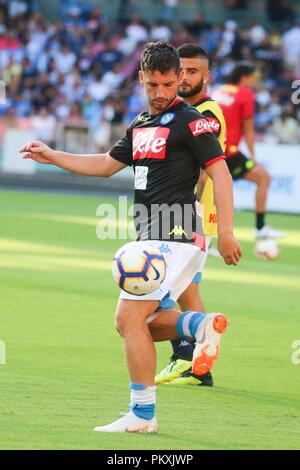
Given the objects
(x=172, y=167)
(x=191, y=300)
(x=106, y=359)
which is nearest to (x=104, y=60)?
(x=106, y=359)

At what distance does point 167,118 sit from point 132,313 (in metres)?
1.23

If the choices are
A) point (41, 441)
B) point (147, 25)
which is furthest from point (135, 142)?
point (147, 25)

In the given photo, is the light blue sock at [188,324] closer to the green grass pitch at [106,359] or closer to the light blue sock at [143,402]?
the light blue sock at [143,402]

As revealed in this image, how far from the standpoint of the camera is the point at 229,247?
7012mm

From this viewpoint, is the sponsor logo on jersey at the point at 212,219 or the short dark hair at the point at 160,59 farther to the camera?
the sponsor logo on jersey at the point at 212,219

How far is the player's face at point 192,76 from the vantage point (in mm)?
9625

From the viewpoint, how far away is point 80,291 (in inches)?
530

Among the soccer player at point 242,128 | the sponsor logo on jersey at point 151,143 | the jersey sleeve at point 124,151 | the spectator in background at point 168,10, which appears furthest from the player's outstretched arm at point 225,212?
the spectator in background at point 168,10

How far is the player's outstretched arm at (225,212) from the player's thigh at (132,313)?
1.74ft

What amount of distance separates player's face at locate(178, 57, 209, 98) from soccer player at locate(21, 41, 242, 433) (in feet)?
6.41

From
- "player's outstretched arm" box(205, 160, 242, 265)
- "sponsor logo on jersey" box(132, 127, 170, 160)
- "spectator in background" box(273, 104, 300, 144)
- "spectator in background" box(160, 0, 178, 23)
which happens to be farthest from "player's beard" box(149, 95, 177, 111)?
"spectator in background" box(160, 0, 178, 23)

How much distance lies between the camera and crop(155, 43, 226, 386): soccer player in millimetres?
8914

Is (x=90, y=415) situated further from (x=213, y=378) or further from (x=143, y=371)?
(x=213, y=378)

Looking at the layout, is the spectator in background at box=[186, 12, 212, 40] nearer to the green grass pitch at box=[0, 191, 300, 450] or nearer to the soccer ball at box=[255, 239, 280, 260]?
the green grass pitch at box=[0, 191, 300, 450]
